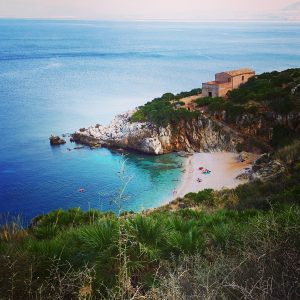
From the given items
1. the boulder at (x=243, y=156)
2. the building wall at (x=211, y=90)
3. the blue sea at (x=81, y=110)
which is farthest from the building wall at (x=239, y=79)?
the blue sea at (x=81, y=110)

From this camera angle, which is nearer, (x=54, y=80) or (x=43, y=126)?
(x=43, y=126)

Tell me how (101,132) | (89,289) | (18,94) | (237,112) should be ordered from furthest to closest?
1. (18,94)
2. (101,132)
3. (237,112)
4. (89,289)

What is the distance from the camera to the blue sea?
25781mm

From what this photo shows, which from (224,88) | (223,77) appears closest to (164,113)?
(224,88)

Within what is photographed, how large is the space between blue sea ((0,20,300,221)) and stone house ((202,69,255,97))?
842 centimetres

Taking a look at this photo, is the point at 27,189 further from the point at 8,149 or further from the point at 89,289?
the point at 89,289

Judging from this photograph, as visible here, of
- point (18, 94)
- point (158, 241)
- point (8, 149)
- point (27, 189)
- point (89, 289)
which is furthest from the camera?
point (18, 94)

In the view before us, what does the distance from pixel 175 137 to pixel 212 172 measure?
6.36 m

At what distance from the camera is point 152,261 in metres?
4.70

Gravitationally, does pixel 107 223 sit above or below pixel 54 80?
above

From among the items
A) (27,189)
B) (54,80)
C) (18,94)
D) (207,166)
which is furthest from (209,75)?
(27,189)

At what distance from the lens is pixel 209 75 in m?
70.9

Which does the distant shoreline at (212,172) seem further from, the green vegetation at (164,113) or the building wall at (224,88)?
the building wall at (224,88)

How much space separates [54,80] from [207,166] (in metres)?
45.6
